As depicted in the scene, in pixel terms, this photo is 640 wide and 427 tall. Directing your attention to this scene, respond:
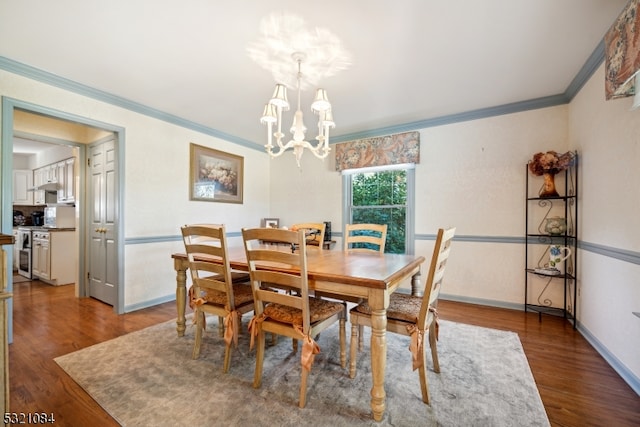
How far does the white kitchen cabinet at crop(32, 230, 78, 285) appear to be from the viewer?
4.25 m

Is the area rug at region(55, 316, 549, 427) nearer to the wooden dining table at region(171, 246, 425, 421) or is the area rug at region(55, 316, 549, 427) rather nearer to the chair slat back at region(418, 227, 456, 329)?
the wooden dining table at region(171, 246, 425, 421)

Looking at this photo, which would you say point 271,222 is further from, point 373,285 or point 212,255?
point 373,285

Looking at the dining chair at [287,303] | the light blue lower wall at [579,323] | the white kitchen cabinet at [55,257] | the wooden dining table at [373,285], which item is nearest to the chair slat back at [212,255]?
the wooden dining table at [373,285]

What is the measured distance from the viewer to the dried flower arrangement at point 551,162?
9.00ft

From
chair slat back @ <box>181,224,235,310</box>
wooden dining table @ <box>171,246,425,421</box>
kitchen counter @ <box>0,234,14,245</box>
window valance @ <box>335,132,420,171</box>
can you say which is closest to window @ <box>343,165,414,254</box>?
window valance @ <box>335,132,420,171</box>

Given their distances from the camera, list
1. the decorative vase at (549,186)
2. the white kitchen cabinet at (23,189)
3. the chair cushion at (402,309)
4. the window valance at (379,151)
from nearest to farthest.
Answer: the chair cushion at (402,309), the decorative vase at (549,186), the window valance at (379,151), the white kitchen cabinet at (23,189)

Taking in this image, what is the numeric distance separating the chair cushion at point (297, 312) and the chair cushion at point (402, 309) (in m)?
0.17

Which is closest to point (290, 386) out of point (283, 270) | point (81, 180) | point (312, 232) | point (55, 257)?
point (283, 270)

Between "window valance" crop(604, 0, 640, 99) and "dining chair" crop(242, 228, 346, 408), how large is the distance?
6.81 ft

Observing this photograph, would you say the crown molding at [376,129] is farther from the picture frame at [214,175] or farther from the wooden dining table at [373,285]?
the wooden dining table at [373,285]

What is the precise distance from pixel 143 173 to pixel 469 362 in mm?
3814

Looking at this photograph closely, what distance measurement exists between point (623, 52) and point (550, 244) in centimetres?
208

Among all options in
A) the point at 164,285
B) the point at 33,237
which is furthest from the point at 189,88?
the point at 33,237

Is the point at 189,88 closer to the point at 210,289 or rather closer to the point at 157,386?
the point at 210,289
